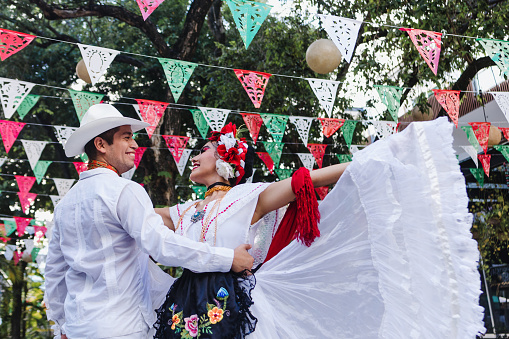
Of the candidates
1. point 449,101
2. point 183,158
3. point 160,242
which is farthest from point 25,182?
point 160,242

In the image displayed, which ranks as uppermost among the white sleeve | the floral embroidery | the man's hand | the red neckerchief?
the red neckerchief

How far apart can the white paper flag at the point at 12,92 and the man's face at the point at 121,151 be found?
3.67 m

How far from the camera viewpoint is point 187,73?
5.75 metres

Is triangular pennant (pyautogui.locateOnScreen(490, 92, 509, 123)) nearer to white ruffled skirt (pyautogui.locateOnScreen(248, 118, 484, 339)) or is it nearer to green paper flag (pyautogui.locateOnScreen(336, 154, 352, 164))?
green paper flag (pyautogui.locateOnScreen(336, 154, 352, 164))

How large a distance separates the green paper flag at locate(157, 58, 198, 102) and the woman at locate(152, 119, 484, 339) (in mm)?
2761

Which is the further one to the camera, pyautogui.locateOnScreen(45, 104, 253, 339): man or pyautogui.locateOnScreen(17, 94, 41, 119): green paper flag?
pyautogui.locateOnScreen(17, 94, 41, 119): green paper flag

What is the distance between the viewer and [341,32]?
504cm

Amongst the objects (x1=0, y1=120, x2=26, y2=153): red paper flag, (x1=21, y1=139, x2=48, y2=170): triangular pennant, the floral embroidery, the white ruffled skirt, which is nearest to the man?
the floral embroidery

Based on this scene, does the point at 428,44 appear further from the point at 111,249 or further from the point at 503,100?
the point at 111,249

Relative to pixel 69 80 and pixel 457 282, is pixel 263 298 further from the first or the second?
pixel 69 80

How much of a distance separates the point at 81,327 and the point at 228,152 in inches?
46.5

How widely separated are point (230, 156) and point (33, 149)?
5.94 meters

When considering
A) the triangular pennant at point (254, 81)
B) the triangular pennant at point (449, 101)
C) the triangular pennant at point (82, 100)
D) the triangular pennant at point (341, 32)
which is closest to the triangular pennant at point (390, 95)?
the triangular pennant at point (449, 101)

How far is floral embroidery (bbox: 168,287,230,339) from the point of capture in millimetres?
2357
